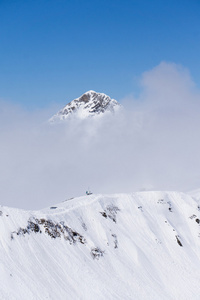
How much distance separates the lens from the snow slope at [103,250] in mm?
44344

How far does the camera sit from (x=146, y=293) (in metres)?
51.2

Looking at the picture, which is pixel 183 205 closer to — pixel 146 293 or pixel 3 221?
pixel 146 293

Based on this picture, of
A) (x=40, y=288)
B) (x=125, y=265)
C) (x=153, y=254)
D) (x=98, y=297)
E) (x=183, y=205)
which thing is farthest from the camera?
(x=183, y=205)

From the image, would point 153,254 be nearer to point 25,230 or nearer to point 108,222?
point 108,222

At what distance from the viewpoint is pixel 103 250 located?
57312mm

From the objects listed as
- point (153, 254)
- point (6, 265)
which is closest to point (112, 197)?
point (153, 254)

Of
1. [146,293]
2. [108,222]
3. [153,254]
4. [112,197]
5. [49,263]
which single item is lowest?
[146,293]

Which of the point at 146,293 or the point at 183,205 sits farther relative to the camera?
the point at 183,205

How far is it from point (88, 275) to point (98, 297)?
167 inches

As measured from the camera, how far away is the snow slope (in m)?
44.3

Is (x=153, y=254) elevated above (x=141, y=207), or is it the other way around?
(x=141, y=207)

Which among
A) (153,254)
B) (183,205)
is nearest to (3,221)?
(153,254)

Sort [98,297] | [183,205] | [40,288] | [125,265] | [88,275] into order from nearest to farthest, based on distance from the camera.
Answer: [40,288] < [98,297] < [88,275] < [125,265] < [183,205]

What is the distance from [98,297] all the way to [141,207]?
31.4m
